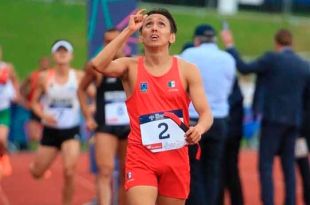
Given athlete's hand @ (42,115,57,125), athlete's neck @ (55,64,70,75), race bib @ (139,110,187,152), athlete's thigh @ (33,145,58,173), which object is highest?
race bib @ (139,110,187,152)

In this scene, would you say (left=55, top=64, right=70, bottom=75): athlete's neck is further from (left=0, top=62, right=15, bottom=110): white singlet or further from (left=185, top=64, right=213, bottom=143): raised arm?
(left=185, top=64, right=213, bottom=143): raised arm

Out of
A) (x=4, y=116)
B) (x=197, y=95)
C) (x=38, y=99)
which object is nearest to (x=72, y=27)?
(x=4, y=116)

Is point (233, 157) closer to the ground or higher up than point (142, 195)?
closer to the ground

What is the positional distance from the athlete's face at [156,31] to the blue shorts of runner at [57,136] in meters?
3.98

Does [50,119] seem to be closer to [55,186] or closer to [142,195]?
[55,186]

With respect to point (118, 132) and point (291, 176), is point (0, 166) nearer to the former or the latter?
point (118, 132)

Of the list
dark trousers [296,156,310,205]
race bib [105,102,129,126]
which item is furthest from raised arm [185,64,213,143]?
dark trousers [296,156,310,205]

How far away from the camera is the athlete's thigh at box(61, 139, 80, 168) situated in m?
10.2

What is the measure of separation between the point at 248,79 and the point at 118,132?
19742 millimetres

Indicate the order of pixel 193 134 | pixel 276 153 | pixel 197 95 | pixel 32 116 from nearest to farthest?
pixel 193 134 < pixel 197 95 < pixel 276 153 < pixel 32 116

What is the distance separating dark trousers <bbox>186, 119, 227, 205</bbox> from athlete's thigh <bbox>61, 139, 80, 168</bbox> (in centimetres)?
170

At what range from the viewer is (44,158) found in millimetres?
10500

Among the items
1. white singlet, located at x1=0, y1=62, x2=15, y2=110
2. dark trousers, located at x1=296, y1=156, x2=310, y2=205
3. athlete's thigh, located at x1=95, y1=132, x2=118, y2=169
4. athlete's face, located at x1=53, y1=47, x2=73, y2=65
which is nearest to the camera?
athlete's thigh, located at x1=95, y1=132, x2=118, y2=169

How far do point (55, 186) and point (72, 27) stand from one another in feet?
78.7
